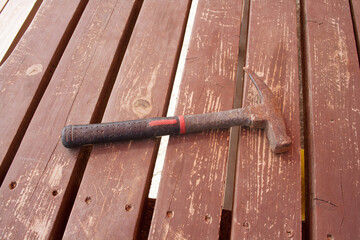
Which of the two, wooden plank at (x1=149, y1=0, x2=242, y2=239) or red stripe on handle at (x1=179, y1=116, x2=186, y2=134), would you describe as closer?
wooden plank at (x1=149, y1=0, x2=242, y2=239)

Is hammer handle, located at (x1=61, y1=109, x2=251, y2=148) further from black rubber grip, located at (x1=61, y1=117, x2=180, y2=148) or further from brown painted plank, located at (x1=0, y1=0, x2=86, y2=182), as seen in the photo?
brown painted plank, located at (x1=0, y1=0, x2=86, y2=182)

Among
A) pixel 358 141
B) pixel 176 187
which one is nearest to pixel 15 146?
pixel 176 187

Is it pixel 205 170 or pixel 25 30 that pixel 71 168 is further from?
pixel 25 30

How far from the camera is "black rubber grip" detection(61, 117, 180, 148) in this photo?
1.11 m

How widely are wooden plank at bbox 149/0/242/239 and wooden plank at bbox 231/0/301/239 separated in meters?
0.08

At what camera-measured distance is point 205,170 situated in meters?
1.11

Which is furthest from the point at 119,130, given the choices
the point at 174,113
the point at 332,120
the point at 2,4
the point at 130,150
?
the point at 2,4

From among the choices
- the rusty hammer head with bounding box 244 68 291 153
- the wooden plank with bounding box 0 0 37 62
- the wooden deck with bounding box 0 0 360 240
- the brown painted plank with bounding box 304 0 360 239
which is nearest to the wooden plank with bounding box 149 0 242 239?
the wooden deck with bounding box 0 0 360 240

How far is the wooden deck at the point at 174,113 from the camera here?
1.04 metres

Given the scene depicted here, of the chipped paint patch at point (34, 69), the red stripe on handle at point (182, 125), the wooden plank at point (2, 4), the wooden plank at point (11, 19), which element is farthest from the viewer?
the wooden plank at point (2, 4)

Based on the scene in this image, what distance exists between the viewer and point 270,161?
1.12 meters

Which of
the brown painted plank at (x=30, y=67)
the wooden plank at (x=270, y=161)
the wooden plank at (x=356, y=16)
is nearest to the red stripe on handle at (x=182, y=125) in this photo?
the wooden plank at (x=270, y=161)

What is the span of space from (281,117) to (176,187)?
1.71 feet

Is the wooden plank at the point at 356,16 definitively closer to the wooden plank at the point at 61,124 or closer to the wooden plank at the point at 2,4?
the wooden plank at the point at 61,124
